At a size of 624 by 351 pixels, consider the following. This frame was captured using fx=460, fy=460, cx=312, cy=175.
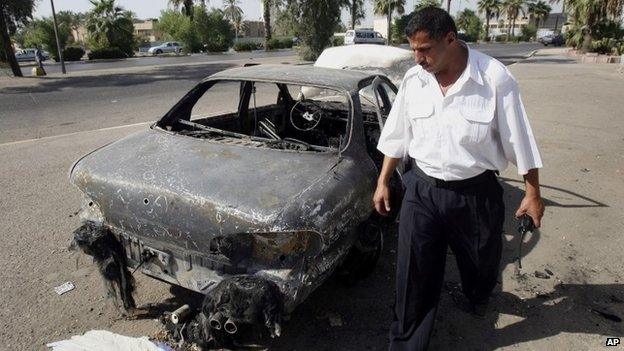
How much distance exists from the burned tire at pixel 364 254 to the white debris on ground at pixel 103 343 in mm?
1270

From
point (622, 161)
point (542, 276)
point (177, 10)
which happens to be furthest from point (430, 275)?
point (177, 10)

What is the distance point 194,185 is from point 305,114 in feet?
6.70

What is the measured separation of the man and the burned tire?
470mm

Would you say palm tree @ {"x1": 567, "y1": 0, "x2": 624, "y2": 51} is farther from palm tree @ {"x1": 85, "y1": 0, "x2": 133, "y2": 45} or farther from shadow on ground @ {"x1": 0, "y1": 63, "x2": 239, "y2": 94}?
palm tree @ {"x1": 85, "y1": 0, "x2": 133, "y2": 45}

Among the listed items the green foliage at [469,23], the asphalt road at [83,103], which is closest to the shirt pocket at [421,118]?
the asphalt road at [83,103]

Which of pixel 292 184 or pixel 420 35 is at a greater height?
pixel 420 35

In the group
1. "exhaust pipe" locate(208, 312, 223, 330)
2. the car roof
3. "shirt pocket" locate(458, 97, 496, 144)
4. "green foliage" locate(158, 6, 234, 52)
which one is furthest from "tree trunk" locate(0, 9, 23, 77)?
"green foliage" locate(158, 6, 234, 52)

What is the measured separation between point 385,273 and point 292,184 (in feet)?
4.14

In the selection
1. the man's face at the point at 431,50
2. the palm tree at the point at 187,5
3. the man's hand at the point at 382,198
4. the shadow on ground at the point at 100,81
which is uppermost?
the palm tree at the point at 187,5

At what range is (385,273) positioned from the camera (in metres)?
3.39

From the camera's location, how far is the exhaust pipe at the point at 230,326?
2.20 metres

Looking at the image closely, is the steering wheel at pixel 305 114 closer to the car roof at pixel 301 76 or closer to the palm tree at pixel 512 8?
the car roof at pixel 301 76

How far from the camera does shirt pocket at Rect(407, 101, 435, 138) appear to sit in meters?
2.27

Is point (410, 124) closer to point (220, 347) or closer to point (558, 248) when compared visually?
point (220, 347)
